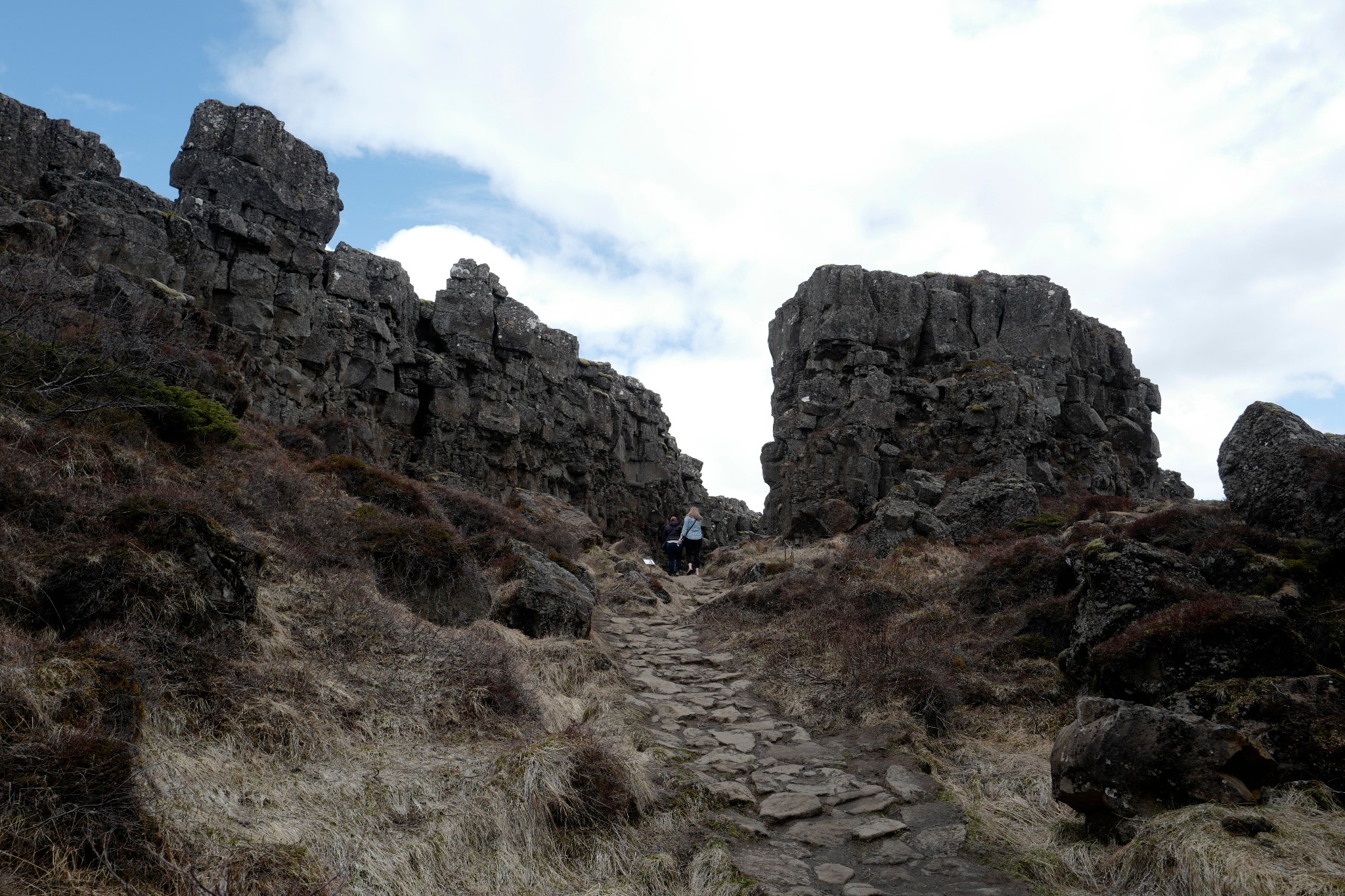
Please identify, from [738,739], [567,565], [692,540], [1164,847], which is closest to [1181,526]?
[738,739]

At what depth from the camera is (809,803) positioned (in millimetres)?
7281

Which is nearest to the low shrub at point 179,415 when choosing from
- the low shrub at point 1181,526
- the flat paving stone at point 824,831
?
the flat paving stone at point 824,831

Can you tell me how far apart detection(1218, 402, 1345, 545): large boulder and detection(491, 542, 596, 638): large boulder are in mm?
9617

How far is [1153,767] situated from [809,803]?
2.98 m

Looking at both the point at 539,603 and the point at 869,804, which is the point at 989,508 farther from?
the point at 869,804

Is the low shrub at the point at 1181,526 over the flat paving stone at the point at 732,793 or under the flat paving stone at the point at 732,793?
over

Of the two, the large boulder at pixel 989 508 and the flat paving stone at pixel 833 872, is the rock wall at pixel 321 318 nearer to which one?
the flat paving stone at pixel 833 872

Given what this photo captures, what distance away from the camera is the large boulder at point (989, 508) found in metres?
20.8

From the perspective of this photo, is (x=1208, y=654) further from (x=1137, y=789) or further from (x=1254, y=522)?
(x=1254, y=522)

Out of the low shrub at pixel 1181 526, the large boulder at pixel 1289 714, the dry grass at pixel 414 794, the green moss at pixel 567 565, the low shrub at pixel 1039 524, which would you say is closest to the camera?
the dry grass at pixel 414 794

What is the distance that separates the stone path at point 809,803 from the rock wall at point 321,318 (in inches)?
444

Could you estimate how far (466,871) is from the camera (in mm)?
5234

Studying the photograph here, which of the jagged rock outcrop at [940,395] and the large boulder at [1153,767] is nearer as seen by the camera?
the large boulder at [1153,767]

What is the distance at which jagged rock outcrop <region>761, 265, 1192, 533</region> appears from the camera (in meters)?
29.7
